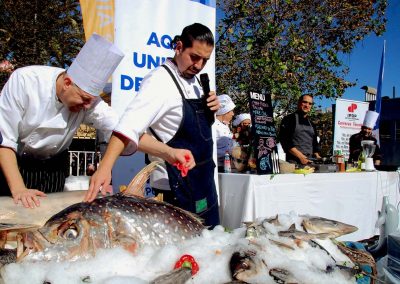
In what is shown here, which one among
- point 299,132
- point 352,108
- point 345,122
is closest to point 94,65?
point 299,132

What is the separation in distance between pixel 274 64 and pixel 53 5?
557 centimetres

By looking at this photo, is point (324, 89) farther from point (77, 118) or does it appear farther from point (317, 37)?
point (77, 118)

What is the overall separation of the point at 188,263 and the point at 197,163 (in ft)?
3.26

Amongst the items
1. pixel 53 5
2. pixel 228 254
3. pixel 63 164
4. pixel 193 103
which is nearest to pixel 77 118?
pixel 63 164

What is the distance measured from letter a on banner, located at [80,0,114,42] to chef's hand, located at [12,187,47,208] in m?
2.23

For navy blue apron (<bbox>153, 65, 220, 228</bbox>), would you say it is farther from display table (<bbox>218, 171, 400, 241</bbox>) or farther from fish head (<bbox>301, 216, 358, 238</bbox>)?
display table (<bbox>218, 171, 400, 241</bbox>)

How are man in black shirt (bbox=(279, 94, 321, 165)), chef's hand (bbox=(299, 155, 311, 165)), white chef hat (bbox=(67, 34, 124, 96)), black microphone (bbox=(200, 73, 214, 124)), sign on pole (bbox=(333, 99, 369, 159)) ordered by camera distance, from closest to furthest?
white chef hat (bbox=(67, 34, 124, 96)) → black microphone (bbox=(200, 73, 214, 124)) → chef's hand (bbox=(299, 155, 311, 165)) → man in black shirt (bbox=(279, 94, 321, 165)) → sign on pole (bbox=(333, 99, 369, 159))

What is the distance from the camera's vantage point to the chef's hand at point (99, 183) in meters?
1.22

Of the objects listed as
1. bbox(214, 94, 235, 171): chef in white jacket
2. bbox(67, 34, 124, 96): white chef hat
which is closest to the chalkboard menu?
bbox(214, 94, 235, 171): chef in white jacket

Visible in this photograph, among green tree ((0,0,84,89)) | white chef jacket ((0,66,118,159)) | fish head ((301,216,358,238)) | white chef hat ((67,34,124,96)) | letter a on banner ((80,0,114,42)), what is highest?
green tree ((0,0,84,89))

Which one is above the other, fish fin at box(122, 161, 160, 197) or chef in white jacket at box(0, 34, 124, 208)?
chef in white jacket at box(0, 34, 124, 208)

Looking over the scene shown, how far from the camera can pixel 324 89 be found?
8703 mm

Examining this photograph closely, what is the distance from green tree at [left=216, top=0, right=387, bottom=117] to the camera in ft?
25.1

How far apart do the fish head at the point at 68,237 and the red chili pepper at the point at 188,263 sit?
20cm
